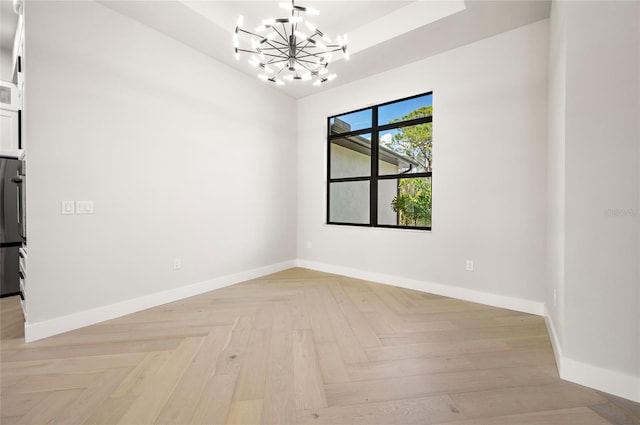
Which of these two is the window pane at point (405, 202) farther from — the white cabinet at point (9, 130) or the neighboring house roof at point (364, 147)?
the white cabinet at point (9, 130)

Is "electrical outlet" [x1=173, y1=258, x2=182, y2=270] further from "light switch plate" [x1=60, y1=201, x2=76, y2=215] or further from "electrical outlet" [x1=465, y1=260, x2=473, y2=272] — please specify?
"electrical outlet" [x1=465, y1=260, x2=473, y2=272]

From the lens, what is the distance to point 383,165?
13.5ft

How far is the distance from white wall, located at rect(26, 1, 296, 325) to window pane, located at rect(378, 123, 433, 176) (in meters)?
1.95

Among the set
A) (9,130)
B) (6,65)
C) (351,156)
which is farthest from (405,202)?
(6,65)

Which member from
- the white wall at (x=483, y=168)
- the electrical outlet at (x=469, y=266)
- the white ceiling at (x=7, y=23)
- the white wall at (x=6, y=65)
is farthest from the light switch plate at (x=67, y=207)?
the electrical outlet at (x=469, y=266)

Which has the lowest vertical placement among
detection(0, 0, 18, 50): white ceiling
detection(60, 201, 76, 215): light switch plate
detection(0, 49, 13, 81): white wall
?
detection(60, 201, 76, 215): light switch plate

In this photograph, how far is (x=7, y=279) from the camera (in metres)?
3.25

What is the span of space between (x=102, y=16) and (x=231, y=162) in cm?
188

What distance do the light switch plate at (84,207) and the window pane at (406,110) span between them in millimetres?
3692

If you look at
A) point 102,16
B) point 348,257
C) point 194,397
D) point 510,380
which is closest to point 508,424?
point 510,380

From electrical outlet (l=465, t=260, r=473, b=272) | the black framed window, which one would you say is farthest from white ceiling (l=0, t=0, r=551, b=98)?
electrical outlet (l=465, t=260, r=473, b=272)

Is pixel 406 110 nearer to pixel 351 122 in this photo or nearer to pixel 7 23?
pixel 351 122

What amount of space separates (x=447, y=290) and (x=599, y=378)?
5.57 feet

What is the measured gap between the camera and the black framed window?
3.68 metres
